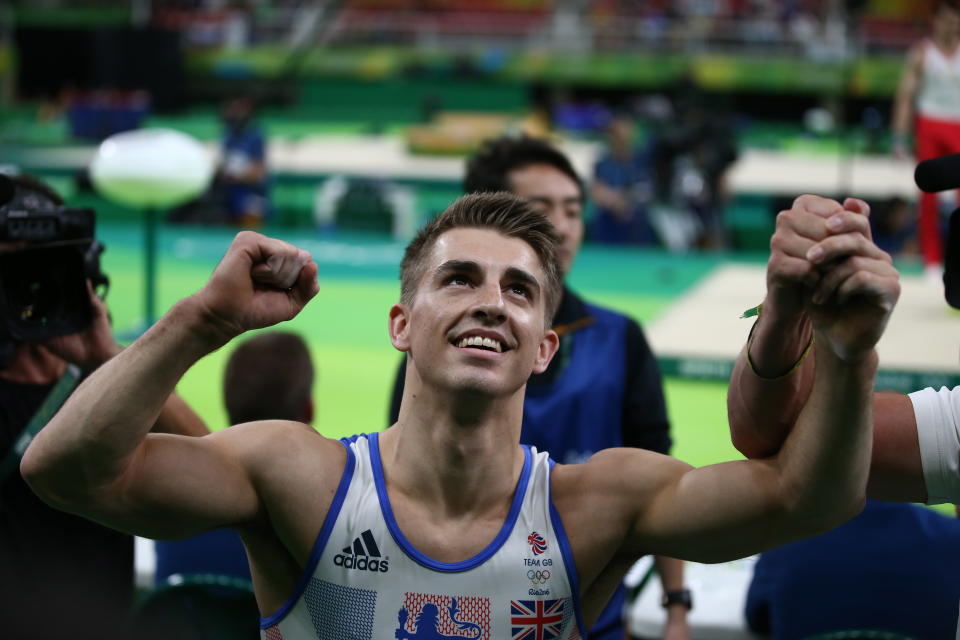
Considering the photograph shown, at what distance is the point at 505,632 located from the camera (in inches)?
80.0

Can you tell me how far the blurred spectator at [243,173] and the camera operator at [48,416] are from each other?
11.2m

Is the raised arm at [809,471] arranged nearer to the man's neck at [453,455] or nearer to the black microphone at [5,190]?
the man's neck at [453,455]

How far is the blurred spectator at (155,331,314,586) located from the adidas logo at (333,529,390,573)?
122 cm

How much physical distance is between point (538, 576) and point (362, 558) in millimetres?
301

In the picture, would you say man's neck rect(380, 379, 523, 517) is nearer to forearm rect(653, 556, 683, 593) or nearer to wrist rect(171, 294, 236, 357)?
wrist rect(171, 294, 236, 357)

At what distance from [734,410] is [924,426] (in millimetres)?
392

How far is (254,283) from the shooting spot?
1914mm

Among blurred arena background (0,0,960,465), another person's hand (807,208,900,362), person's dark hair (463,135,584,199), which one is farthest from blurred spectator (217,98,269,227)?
another person's hand (807,208,900,362)

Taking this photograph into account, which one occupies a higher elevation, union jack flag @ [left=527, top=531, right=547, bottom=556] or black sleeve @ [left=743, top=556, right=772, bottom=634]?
union jack flag @ [left=527, top=531, right=547, bottom=556]

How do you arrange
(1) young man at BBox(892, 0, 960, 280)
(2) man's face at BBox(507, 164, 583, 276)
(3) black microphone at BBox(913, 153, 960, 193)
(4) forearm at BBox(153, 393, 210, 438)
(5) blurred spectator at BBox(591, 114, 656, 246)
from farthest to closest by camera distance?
(5) blurred spectator at BBox(591, 114, 656, 246), (1) young man at BBox(892, 0, 960, 280), (2) man's face at BBox(507, 164, 583, 276), (4) forearm at BBox(153, 393, 210, 438), (3) black microphone at BBox(913, 153, 960, 193)

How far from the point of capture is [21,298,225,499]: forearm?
1.81 m

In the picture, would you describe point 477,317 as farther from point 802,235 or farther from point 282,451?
point 802,235

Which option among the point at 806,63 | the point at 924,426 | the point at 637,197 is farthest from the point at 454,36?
the point at 924,426

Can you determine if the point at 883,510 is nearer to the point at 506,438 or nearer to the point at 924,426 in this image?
the point at 924,426
